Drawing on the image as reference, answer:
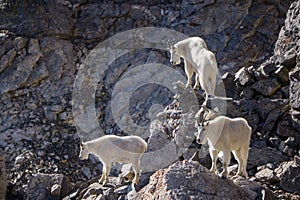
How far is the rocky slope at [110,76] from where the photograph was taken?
14.0 metres

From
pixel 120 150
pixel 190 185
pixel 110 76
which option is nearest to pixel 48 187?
pixel 120 150

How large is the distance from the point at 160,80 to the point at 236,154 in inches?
421

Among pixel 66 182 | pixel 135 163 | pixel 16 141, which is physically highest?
pixel 135 163

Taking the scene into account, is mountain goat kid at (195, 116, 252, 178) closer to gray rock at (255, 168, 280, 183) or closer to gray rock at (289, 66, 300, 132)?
gray rock at (255, 168, 280, 183)

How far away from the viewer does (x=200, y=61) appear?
14266mm

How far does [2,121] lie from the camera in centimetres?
2177

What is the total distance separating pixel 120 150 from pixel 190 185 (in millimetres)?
3138

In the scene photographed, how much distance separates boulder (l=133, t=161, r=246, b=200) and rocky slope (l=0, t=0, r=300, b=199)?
2.74 m

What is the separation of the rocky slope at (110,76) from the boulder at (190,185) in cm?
274

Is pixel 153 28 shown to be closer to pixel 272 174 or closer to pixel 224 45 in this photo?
pixel 224 45

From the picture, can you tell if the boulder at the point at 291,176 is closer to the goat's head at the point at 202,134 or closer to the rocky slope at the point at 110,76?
the rocky slope at the point at 110,76

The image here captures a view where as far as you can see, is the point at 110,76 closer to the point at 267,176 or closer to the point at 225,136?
the point at 267,176

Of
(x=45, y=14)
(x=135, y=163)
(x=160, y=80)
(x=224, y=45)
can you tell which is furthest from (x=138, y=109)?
(x=135, y=163)

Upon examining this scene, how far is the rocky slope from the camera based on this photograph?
14.0m
